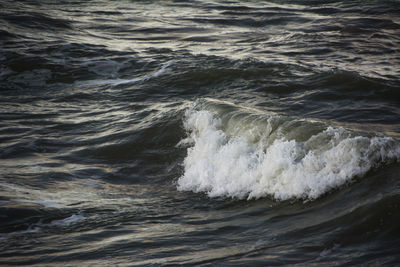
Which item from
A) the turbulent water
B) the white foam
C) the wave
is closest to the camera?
the turbulent water

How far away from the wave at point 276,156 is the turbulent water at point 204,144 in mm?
22

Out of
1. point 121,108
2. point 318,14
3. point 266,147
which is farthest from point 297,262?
point 318,14

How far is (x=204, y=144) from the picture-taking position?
7855mm

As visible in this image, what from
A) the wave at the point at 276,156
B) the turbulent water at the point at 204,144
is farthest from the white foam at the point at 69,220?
the wave at the point at 276,156

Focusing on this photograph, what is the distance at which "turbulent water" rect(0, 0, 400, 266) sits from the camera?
4.89 meters

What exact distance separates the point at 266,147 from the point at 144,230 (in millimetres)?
2287

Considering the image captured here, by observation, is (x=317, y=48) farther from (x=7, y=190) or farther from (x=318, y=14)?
(x=7, y=190)

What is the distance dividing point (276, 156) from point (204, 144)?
64.1 inches

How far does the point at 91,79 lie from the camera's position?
1252 centimetres

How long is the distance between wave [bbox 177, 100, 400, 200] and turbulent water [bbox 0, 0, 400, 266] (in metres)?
0.02

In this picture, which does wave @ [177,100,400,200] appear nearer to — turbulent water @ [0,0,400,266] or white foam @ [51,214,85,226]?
turbulent water @ [0,0,400,266]

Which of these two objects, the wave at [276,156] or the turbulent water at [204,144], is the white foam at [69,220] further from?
the wave at [276,156]

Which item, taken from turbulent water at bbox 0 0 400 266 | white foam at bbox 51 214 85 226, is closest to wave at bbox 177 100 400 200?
turbulent water at bbox 0 0 400 266

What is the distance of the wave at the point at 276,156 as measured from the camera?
5840 mm
